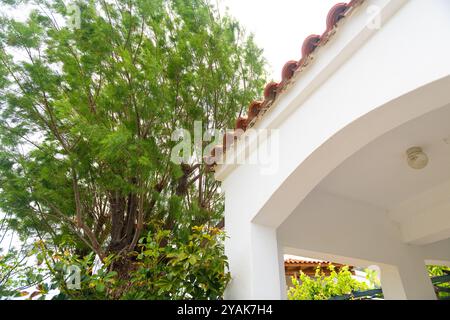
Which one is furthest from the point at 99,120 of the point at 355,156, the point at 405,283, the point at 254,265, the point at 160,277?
the point at 405,283

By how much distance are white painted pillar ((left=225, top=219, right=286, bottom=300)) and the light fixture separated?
5.44 feet

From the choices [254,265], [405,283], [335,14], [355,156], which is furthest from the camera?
[405,283]

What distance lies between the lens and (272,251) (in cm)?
284

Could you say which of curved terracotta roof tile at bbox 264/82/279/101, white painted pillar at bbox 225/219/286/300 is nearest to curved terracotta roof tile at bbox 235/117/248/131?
curved terracotta roof tile at bbox 264/82/279/101

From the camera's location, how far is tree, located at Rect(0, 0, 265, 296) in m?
3.45

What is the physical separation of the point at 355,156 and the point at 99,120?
284cm

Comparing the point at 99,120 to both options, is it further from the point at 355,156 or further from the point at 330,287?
the point at 330,287

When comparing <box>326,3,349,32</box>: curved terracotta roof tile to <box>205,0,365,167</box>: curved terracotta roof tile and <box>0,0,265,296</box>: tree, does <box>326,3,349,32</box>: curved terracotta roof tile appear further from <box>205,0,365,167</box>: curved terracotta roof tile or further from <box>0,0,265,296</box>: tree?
<box>0,0,265,296</box>: tree

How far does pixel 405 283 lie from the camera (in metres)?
4.24

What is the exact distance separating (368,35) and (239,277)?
7.09 ft

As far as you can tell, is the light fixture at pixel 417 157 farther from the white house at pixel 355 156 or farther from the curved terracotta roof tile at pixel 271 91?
the curved terracotta roof tile at pixel 271 91

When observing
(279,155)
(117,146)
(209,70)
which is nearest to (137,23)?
(209,70)

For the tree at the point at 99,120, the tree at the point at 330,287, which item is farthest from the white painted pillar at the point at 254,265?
the tree at the point at 330,287
